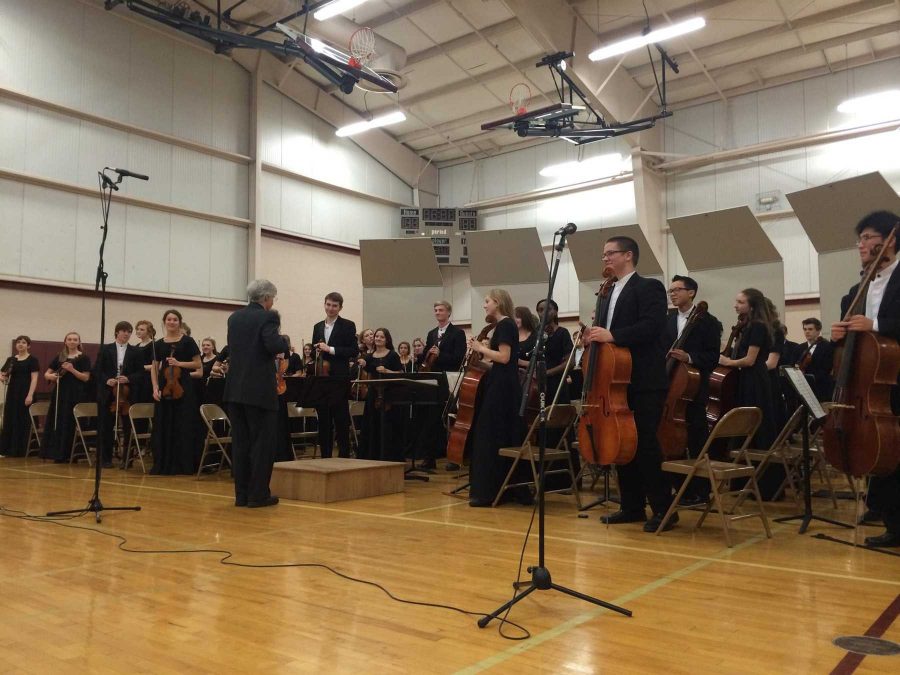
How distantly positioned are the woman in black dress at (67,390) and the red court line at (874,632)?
8606 millimetres

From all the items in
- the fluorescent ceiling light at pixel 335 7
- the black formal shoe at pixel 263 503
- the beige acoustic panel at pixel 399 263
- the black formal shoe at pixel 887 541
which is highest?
the fluorescent ceiling light at pixel 335 7

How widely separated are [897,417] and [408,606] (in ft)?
8.47

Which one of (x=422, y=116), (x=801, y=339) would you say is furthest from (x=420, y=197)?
(x=801, y=339)

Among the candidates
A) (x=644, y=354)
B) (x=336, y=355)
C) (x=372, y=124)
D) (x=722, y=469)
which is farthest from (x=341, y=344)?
(x=372, y=124)

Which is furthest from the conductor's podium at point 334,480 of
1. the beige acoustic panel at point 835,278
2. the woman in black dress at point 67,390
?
the beige acoustic panel at point 835,278

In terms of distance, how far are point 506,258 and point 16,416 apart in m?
6.77

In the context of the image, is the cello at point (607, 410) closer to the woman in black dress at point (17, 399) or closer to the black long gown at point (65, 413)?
the black long gown at point (65, 413)

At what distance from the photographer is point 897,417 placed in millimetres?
3656

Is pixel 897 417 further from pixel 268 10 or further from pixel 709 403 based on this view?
pixel 268 10

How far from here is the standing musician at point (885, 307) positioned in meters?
3.81

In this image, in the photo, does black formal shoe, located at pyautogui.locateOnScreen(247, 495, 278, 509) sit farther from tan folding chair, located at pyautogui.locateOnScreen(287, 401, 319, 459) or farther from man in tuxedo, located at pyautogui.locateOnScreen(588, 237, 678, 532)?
man in tuxedo, located at pyautogui.locateOnScreen(588, 237, 678, 532)

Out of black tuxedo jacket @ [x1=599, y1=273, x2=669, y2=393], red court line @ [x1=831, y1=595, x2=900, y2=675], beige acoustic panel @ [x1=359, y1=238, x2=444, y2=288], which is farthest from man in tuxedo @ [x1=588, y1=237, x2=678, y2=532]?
beige acoustic panel @ [x1=359, y1=238, x2=444, y2=288]

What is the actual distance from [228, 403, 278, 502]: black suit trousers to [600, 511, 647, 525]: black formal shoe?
246 centimetres

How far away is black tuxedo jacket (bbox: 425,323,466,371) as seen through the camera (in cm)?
736
